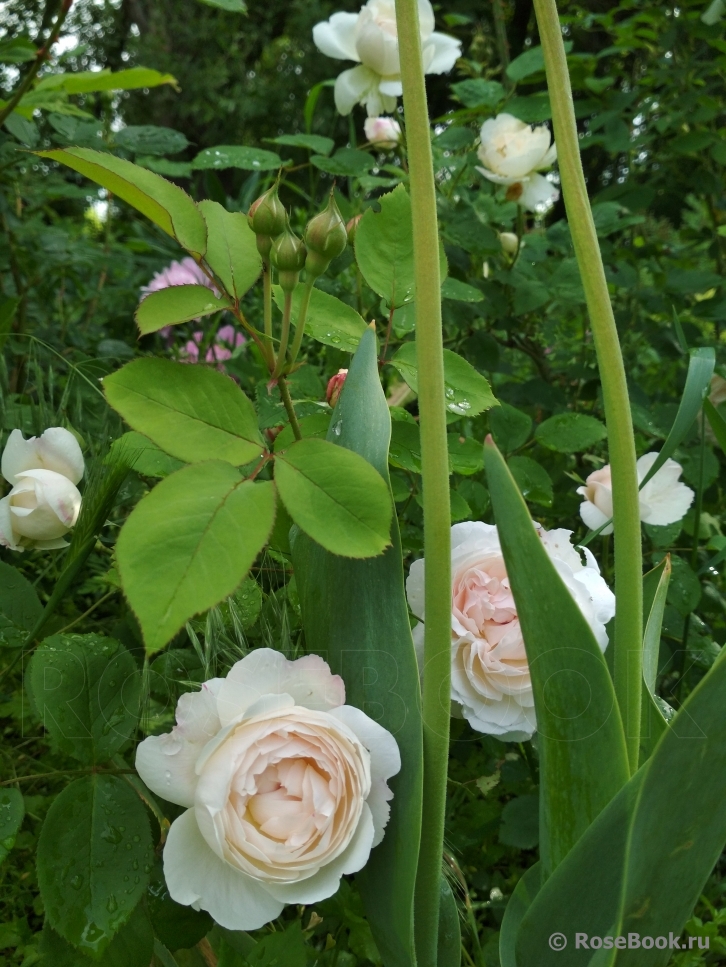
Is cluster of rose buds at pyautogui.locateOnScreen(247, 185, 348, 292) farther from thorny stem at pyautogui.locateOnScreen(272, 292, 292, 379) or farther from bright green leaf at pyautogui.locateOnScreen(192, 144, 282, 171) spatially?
bright green leaf at pyautogui.locateOnScreen(192, 144, 282, 171)

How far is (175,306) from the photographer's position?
1.49ft

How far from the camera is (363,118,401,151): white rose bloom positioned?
1030mm

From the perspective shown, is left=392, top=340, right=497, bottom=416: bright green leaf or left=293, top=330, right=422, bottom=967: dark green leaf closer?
left=293, top=330, right=422, bottom=967: dark green leaf

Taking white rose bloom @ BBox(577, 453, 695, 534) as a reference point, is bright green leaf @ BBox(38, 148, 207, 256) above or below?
above

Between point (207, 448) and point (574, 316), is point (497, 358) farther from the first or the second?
point (207, 448)

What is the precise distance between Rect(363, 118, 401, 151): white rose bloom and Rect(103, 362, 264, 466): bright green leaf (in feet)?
2.36

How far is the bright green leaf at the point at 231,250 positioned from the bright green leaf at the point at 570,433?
44 cm

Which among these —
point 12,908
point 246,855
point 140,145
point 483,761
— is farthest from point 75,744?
point 140,145

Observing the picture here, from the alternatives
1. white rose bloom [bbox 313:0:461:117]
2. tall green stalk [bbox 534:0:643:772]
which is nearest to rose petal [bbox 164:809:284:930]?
tall green stalk [bbox 534:0:643:772]

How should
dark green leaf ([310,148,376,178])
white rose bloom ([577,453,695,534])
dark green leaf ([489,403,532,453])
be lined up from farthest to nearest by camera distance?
1. dark green leaf ([310,148,376,178])
2. dark green leaf ([489,403,532,453])
3. white rose bloom ([577,453,695,534])

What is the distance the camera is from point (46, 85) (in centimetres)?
100

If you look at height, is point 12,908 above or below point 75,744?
below

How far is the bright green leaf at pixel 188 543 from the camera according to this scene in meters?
0.34

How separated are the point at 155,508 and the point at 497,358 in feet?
2.61
